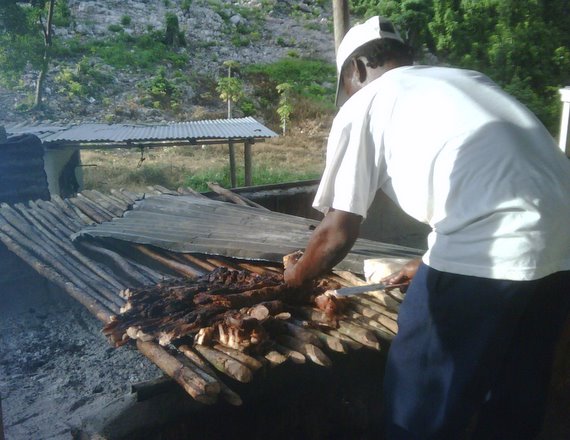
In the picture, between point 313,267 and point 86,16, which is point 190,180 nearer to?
point 313,267

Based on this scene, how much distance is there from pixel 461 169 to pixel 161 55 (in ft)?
71.3

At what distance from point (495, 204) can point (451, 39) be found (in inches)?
572

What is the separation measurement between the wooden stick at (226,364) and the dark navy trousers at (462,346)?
0.57 meters

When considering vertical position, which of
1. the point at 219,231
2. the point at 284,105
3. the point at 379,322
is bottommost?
the point at 284,105

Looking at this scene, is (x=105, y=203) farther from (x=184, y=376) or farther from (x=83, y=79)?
(x=83, y=79)

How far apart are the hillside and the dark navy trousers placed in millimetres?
14327

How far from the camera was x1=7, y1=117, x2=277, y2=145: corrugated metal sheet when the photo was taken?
789 centimetres

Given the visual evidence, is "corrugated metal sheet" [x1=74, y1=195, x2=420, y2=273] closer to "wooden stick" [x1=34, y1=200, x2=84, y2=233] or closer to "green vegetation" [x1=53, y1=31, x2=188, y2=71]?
"wooden stick" [x1=34, y1=200, x2=84, y2=233]

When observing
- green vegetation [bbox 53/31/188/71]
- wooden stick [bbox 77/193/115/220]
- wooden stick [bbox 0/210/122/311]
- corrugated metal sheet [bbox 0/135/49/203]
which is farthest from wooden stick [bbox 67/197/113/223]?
green vegetation [bbox 53/31/188/71]

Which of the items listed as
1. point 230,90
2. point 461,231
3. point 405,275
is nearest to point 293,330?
point 405,275

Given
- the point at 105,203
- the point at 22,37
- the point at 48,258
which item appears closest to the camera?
the point at 48,258

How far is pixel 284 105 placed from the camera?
1922 centimetres

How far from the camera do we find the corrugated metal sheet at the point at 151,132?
25.9 feet

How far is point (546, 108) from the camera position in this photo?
47.8ft
